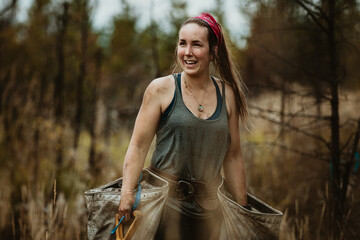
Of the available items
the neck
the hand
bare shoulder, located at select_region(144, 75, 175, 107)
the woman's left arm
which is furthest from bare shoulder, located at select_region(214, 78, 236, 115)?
the hand

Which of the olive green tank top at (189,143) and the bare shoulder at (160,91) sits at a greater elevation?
the bare shoulder at (160,91)

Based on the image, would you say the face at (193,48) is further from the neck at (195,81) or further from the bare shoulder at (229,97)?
the bare shoulder at (229,97)

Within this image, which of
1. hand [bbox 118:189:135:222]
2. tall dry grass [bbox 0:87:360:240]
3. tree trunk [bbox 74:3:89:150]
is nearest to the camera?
hand [bbox 118:189:135:222]

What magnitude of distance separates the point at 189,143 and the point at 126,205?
0.47 metres

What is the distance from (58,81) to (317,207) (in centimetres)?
369

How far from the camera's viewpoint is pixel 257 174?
166 inches

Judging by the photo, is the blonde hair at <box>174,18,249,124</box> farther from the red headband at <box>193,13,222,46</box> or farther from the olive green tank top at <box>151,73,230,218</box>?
the olive green tank top at <box>151,73,230,218</box>

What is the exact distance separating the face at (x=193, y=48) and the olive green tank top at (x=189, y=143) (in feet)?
0.50

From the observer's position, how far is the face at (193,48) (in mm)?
1854

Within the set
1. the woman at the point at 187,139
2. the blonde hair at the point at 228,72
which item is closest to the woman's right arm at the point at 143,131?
the woman at the point at 187,139

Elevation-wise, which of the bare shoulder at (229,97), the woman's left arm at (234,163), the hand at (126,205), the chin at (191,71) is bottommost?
the hand at (126,205)

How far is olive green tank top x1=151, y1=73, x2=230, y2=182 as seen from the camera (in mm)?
1798

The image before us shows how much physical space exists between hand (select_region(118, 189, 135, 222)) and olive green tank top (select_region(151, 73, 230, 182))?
0.25 m

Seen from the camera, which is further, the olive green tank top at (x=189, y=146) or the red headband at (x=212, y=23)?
the red headband at (x=212, y=23)
